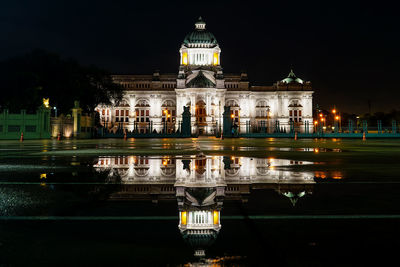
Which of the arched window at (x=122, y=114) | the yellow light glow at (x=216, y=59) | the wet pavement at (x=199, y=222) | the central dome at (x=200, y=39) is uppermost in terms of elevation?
the central dome at (x=200, y=39)

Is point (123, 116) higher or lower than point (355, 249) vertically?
higher

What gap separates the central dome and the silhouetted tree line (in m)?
47.1

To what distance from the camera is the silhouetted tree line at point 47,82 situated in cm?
4966

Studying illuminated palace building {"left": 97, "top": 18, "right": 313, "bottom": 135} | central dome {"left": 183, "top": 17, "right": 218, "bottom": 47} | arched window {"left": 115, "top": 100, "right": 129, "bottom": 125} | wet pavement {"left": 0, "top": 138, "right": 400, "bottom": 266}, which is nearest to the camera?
wet pavement {"left": 0, "top": 138, "right": 400, "bottom": 266}

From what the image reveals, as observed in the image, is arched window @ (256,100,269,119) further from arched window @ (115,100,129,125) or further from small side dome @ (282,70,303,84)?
arched window @ (115,100,129,125)

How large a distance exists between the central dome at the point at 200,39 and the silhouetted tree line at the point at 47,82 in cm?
4715

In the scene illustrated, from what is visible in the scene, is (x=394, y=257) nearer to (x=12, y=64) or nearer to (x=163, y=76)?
(x=12, y=64)

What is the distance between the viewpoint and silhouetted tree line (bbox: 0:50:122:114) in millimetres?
49656

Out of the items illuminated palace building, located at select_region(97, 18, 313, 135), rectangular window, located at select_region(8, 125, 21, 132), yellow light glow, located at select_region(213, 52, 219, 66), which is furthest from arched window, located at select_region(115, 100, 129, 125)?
rectangular window, located at select_region(8, 125, 21, 132)

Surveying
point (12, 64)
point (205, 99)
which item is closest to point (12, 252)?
point (12, 64)

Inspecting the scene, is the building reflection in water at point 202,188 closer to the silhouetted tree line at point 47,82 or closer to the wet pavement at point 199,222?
the wet pavement at point 199,222

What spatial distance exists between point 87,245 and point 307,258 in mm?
1643

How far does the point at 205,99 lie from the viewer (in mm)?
91875

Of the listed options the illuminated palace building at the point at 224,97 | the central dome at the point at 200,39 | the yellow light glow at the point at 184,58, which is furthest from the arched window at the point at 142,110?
the central dome at the point at 200,39
